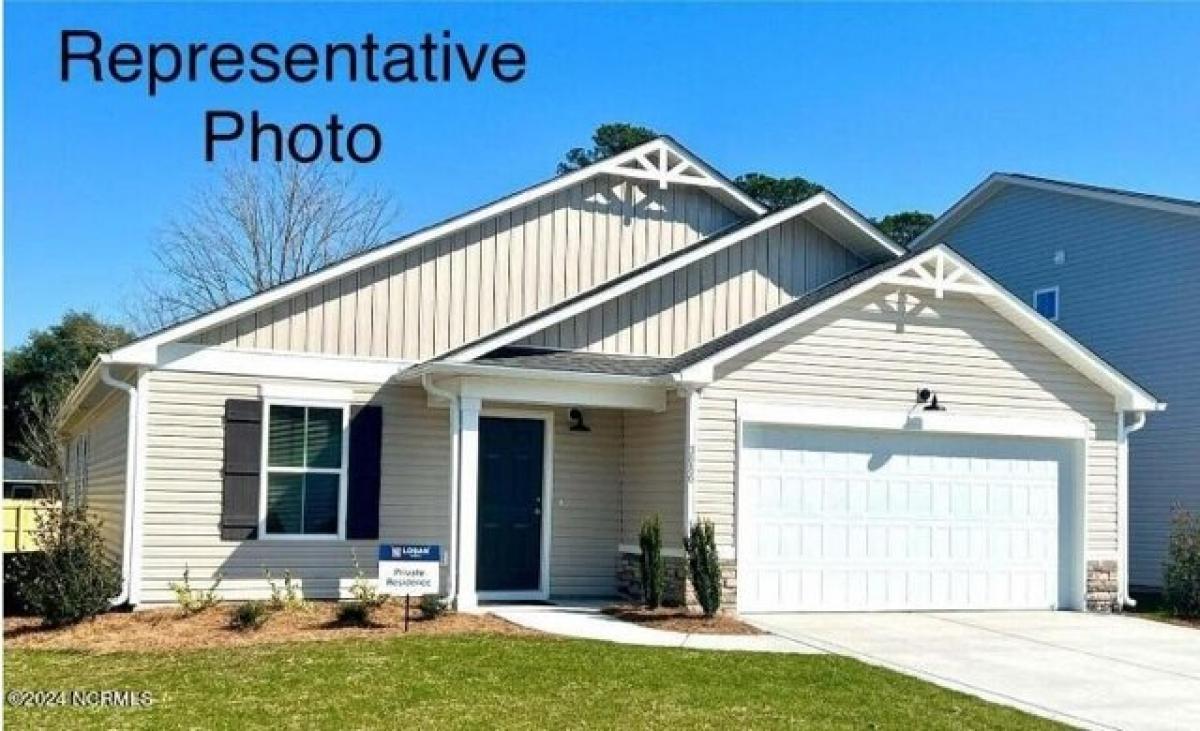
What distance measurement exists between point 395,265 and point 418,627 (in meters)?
4.80

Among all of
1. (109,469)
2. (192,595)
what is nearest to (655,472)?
(192,595)

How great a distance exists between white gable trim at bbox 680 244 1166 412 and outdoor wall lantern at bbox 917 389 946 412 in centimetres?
129

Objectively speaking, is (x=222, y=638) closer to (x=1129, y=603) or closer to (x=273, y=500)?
(x=273, y=500)

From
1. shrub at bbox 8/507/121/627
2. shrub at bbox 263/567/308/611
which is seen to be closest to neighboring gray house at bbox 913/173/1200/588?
shrub at bbox 263/567/308/611

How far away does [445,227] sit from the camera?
50.0 feet

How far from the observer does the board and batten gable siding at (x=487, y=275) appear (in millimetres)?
14523

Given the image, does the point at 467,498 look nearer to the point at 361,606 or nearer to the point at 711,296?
the point at 361,606

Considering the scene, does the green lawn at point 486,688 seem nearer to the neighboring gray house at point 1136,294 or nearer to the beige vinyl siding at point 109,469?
the beige vinyl siding at point 109,469

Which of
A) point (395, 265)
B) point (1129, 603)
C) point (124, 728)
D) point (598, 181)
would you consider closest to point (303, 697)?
point (124, 728)

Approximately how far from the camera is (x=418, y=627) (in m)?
12.1

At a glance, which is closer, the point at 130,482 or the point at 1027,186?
the point at 130,482

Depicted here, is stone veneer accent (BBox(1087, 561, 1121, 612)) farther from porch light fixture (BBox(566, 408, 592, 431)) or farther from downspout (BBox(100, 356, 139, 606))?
downspout (BBox(100, 356, 139, 606))

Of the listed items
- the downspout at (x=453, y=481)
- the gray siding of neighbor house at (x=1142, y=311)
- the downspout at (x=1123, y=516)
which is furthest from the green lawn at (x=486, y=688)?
the gray siding of neighbor house at (x=1142, y=311)

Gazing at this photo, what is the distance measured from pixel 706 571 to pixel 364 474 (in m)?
4.17
